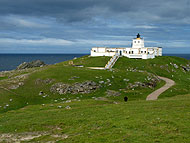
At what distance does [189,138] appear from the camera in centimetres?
1961

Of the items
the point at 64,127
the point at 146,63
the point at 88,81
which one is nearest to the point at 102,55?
the point at 146,63

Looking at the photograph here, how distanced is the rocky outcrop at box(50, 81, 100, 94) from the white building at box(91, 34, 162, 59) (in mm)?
52850

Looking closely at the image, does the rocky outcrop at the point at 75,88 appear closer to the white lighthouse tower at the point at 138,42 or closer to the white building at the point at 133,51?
the white building at the point at 133,51

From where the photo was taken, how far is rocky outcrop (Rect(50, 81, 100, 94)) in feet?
187

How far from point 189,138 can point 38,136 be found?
16.7 meters

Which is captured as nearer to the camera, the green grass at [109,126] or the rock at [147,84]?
the green grass at [109,126]

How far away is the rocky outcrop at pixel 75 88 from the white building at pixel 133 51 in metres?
52.9

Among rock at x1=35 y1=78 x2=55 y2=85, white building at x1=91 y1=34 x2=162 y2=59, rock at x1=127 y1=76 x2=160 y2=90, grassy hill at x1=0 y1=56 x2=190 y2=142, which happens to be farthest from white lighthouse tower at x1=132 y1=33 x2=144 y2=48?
rock at x1=35 y1=78 x2=55 y2=85

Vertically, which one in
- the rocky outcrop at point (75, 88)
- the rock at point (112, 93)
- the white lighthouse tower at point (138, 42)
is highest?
the white lighthouse tower at point (138, 42)

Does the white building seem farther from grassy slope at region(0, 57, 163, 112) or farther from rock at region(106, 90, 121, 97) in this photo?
rock at region(106, 90, 121, 97)

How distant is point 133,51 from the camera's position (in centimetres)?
11831

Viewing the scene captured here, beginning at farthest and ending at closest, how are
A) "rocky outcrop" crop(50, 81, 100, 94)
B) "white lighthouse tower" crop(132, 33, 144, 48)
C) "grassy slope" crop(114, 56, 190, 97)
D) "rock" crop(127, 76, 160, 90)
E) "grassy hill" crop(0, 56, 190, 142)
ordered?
"white lighthouse tower" crop(132, 33, 144, 48) < "grassy slope" crop(114, 56, 190, 97) < "rock" crop(127, 76, 160, 90) < "rocky outcrop" crop(50, 81, 100, 94) < "grassy hill" crop(0, 56, 190, 142)

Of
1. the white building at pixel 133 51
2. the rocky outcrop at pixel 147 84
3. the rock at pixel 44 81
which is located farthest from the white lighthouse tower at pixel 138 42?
the rock at pixel 44 81

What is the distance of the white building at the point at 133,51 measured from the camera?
111 meters
